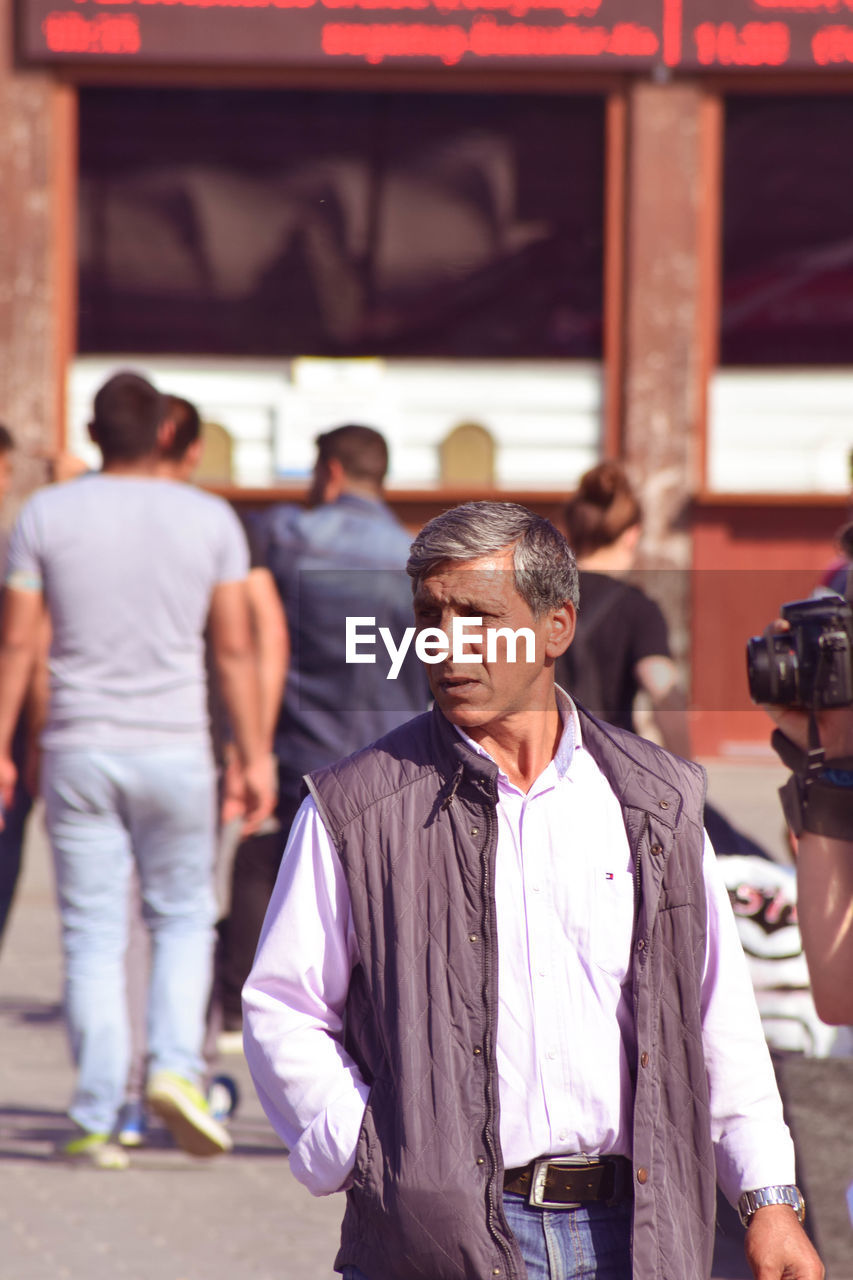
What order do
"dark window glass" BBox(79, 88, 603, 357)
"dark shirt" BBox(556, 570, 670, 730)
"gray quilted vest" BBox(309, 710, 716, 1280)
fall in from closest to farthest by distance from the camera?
1. "gray quilted vest" BBox(309, 710, 716, 1280)
2. "dark shirt" BBox(556, 570, 670, 730)
3. "dark window glass" BBox(79, 88, 603, 357)

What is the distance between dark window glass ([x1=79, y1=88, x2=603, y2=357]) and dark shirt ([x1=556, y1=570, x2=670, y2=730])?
27.9 ft

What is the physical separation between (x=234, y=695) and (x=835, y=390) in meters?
8.65

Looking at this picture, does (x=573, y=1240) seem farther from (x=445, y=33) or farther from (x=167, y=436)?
(x=445, y=33)

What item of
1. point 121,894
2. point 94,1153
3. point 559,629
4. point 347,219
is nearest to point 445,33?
point 347,219

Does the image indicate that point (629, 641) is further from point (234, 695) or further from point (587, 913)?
point (587, 913)

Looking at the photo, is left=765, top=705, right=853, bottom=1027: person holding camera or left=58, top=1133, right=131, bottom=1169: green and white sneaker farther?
left=58, top=1133, right=131, bottom=1169: green and white sneaker

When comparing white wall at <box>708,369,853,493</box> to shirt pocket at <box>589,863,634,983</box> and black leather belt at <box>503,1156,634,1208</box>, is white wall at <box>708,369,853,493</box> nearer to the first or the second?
shirt pocket at <box>589,863,634,983</box>

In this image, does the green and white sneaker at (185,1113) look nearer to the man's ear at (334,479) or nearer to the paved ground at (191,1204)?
the paved ground at (191,1204)

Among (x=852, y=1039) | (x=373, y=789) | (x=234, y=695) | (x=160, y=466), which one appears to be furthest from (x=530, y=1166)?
(x=160, y=466)

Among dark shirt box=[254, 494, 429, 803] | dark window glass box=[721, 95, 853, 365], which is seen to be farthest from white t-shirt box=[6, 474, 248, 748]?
dark window glass box=[721, 95, 853, 365]

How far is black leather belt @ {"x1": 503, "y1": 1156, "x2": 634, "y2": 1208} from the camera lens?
2.80 meters

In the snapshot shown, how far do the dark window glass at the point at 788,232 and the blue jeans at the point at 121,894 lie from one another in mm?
8851

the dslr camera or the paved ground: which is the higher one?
the dslr camera

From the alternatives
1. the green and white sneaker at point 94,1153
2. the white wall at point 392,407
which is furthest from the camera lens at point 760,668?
the white wall at point 392,407
